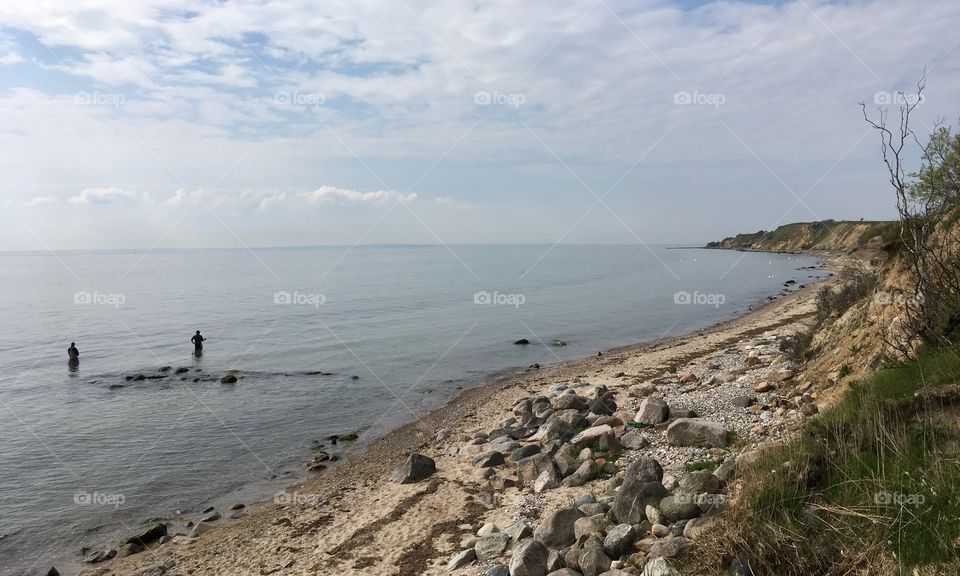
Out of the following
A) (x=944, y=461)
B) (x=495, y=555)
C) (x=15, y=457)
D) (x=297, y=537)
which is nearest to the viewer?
(x=944, y=461)

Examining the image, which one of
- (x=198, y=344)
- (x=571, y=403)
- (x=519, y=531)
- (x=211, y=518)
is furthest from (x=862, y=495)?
(x=198, y=344)

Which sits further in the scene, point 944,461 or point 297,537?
point 297,537

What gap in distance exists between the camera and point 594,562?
23.9 ft

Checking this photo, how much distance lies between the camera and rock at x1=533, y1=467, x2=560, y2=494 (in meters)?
11.9

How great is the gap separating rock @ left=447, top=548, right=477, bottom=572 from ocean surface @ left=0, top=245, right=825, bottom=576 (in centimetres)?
896

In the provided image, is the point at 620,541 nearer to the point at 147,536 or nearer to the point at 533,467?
the point at 533,467

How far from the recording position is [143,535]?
1318 centimetres

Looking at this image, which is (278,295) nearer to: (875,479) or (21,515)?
(21,515)

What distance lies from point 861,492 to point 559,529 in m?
4.20

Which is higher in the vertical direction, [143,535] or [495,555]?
[495,555]

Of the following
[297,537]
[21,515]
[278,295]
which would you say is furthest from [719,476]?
[278,295]

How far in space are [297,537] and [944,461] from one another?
11642 mm

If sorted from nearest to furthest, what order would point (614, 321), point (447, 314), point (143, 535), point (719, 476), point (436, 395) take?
point (719, 476) < point (143, 535) < point (436, 395) < point (614, 321) < point (447, 314)

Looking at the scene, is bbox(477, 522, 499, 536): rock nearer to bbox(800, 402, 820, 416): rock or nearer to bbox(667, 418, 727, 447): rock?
bbox(667, 418, 727, 447): rock
